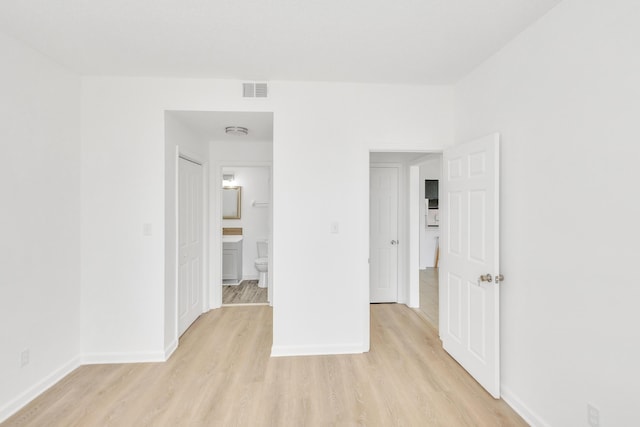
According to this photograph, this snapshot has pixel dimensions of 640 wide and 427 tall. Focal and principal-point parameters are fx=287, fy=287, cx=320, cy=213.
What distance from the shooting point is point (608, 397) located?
56.1 inches

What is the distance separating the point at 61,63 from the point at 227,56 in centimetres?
142

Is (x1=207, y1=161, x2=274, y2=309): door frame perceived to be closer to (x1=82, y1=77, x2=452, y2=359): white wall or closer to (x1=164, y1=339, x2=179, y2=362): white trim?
(x1=164, y1=339, x2=179, y2=362): white trim

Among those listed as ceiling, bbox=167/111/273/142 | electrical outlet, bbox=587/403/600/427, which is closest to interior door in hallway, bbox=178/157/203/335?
ceiling, bbox=167/111/273/142

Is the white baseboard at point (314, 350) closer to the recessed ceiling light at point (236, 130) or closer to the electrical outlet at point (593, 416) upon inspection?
the electrical outlet at point (593, 416)

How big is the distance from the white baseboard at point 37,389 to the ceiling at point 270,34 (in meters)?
A: 2.54

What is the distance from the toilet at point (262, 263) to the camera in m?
4.97

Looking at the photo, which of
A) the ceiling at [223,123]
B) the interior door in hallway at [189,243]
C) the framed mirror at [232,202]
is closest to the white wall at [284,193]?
the ceiling at [223,123]

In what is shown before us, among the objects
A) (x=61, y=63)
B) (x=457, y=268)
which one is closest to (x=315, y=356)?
(x=457, y=268)

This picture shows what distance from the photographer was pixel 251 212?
18.8 ft

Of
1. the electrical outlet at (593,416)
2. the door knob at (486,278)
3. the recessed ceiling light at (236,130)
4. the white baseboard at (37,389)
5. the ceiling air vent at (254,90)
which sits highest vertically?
the ceiling air vent at (254,90)

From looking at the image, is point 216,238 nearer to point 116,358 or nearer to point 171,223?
point 171,223

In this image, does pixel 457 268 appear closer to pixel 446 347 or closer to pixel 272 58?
pixel 446 347

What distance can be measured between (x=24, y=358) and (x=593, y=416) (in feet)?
11.9

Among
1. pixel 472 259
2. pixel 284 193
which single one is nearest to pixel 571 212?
pixel 472 259
